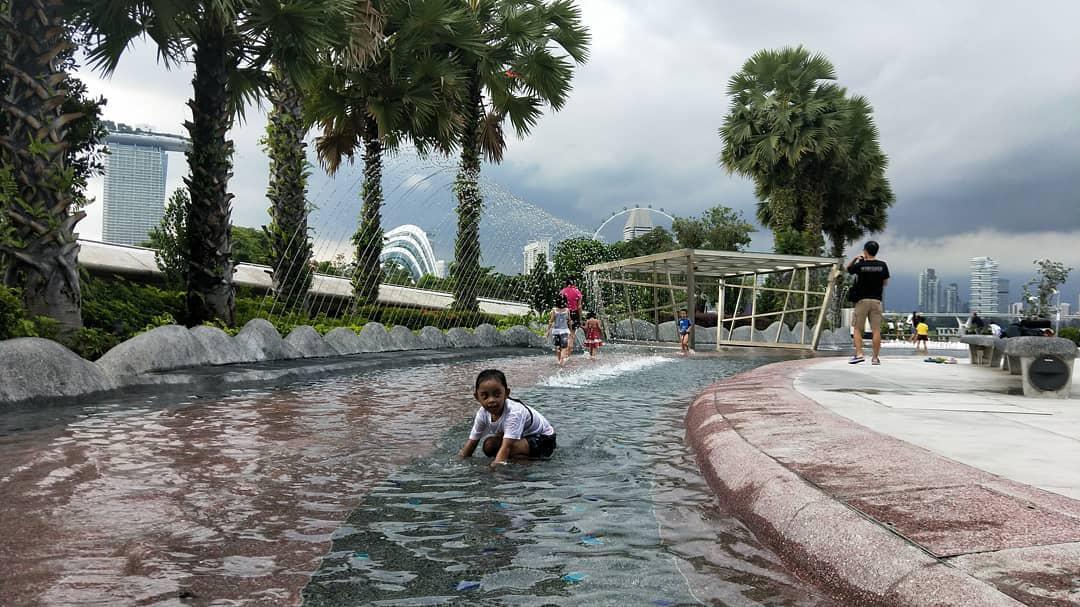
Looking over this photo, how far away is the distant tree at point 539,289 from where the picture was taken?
30.8 meters

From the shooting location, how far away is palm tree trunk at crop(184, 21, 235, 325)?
13.7 meters

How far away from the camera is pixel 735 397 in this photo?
708 cm

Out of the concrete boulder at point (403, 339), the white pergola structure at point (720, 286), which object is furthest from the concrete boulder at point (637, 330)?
the concrete boulder at point (403, 339)

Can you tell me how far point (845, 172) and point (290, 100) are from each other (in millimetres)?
25364

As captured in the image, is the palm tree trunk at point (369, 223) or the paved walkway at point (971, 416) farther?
the palm tree trunk at point (369, 223)

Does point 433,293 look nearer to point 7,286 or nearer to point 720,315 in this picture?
point 720,315

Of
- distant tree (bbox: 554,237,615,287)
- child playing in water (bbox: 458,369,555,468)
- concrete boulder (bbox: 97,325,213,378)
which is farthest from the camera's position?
distant tree (bbox: 554,237,615,287)

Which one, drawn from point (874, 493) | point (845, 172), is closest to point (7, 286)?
point (874, 493)

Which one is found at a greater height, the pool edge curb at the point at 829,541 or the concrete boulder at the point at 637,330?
the concrete boulder at the point at 637,330

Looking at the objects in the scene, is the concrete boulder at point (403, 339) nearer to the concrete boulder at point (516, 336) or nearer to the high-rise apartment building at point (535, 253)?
the concrete boulder at point (516, 336)

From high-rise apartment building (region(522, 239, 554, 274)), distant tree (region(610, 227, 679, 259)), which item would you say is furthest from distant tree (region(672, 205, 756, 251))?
high-rise apartment building (region(522, 239, 554, 274))

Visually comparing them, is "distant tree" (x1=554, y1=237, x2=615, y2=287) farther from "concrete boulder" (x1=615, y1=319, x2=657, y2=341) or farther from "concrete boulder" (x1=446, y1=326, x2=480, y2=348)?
"concrete boulder" (x1=446, y1=326, x2=480, y2=348)

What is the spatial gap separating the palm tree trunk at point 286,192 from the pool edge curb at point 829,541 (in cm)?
1394

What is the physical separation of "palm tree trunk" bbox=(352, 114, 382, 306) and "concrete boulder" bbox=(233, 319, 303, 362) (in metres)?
6.60
